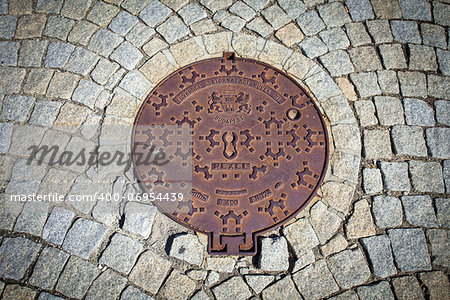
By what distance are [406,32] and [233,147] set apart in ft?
7.76

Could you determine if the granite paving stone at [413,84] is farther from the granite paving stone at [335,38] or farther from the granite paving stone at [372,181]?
the granite paving stone at [372,181]

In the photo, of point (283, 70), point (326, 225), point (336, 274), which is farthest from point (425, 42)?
point (336, 274)

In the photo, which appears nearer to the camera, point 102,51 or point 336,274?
point 336,274

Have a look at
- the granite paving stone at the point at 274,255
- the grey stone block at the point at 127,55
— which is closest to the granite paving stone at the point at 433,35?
the granite paving stone at the point at 274,255

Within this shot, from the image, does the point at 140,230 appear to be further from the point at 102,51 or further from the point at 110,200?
the point at 102,51

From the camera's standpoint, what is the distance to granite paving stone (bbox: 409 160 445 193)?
9.46 ft

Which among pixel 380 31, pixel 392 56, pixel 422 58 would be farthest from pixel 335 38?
pixel 422 58

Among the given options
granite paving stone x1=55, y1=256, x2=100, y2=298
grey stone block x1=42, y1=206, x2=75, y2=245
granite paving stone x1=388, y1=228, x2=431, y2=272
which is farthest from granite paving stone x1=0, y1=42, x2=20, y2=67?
granite paving stone x1=388, y1=228, x2=431, y2=272

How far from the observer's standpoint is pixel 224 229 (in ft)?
8.78

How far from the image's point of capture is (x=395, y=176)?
9.61 ft

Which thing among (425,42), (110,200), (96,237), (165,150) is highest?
(425,42)

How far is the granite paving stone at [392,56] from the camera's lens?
11.2ft

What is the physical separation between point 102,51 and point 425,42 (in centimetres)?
343

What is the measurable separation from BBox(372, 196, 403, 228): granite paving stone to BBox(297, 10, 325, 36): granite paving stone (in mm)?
1888
